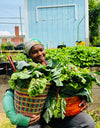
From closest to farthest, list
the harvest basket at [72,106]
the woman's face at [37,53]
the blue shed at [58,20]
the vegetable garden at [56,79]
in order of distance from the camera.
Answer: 1. the vegetable garden at [56,79]
2. the harvest basket at [72,106]
3. the woman's face at [37,53]
4. the blue shed at [58,20]

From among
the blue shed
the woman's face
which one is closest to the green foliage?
the woman's face

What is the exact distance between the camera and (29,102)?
1646 mm

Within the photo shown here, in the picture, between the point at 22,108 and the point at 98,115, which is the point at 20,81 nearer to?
the point at 22,108

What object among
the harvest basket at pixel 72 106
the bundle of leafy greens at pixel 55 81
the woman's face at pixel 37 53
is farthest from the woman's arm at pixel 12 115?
the woman's face at pixel 37 53

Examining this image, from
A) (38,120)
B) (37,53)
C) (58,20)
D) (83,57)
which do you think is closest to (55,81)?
(38,120)

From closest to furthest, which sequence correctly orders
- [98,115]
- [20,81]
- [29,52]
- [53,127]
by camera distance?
[20,81] → [53,127] → [29,52] → [98,115]

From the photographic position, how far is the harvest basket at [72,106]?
174cm

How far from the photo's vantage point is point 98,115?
12.3 feet

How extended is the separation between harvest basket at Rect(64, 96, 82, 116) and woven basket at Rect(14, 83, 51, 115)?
209mm

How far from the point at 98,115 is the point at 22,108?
241 centimetres

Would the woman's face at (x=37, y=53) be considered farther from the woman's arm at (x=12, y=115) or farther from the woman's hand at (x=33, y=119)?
the woman's hand at (x=33, y=119)

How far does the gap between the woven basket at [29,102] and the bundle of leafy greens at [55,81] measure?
5 cm

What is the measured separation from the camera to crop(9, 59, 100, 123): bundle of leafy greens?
5.33ft

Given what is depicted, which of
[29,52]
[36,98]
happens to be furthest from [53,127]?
[29,52]
